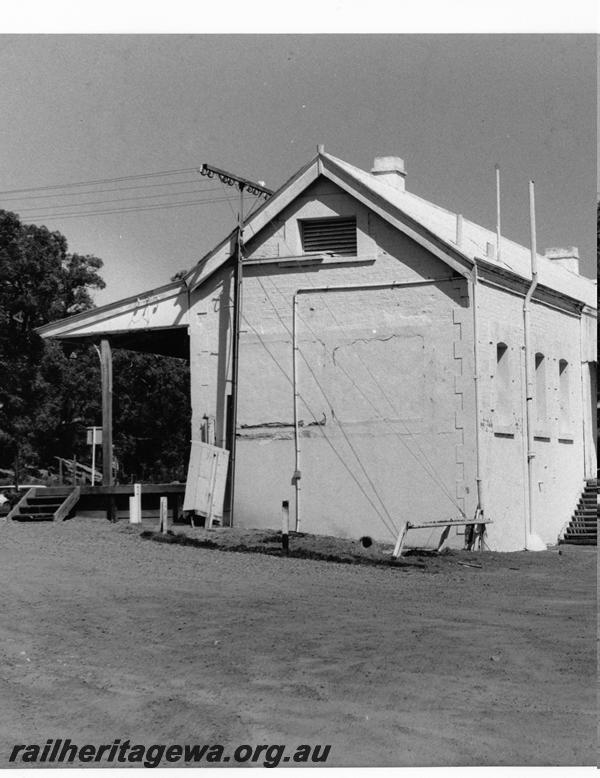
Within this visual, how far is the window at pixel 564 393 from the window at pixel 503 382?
134 inches

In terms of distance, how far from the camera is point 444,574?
1700 centimetres

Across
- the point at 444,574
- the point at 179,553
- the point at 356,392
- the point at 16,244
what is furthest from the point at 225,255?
the point at 16,244

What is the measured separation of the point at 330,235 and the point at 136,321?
4073 mm

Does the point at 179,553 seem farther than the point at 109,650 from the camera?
Yes

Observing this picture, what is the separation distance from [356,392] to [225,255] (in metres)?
3.47

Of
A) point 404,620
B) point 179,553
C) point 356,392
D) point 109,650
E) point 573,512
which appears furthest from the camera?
point 573,512

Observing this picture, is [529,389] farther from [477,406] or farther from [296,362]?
[296,362]

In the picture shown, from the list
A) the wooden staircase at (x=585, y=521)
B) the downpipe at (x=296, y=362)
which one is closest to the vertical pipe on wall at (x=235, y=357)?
the downpipe at (x=296, y=362)

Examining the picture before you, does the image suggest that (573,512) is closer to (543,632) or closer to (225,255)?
(225,255)

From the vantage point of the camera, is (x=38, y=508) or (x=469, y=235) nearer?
(x=38, y=508)

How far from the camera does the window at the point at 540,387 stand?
24.2m

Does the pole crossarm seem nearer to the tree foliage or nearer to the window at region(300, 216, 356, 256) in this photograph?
the window at region(300, 216, 356, 256)

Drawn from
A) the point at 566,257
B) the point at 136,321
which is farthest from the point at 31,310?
the point at 136,321

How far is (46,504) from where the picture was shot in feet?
77.3
